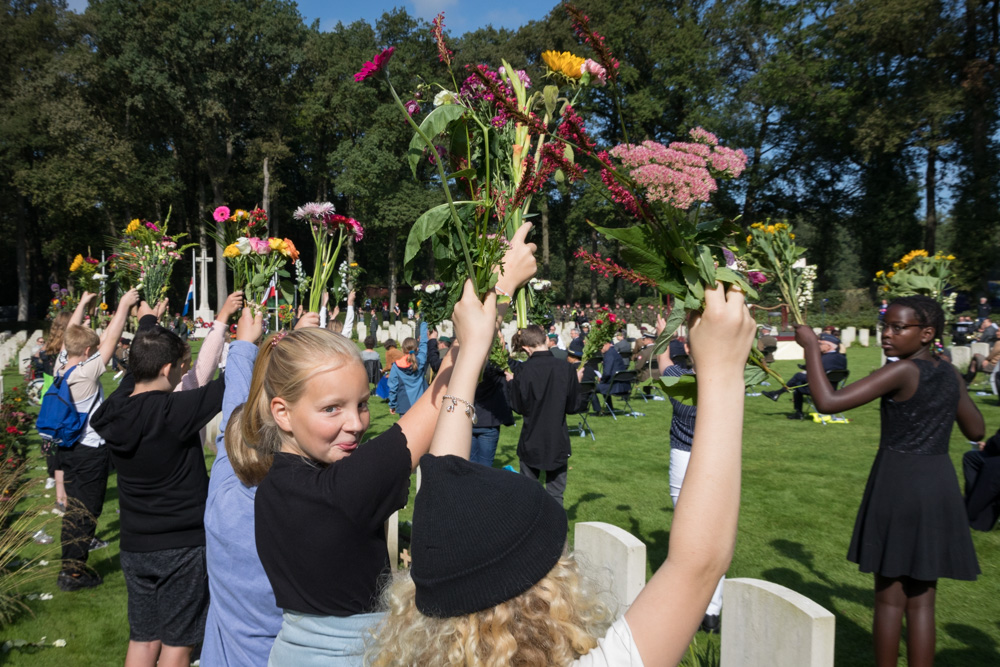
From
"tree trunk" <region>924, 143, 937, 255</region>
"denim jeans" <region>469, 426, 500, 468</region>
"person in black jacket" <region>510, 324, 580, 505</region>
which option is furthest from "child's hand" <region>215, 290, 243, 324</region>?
"tree trunk" <region>924, 143, 937, 255</region>

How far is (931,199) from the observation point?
33906 mm

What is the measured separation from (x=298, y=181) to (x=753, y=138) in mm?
34785

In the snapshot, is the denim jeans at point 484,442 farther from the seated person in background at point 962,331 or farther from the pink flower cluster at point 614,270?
the seated person in background at point 962,331

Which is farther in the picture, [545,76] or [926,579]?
[926,579]

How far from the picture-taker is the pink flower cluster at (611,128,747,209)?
1.34 metres

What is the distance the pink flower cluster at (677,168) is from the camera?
4.39ft

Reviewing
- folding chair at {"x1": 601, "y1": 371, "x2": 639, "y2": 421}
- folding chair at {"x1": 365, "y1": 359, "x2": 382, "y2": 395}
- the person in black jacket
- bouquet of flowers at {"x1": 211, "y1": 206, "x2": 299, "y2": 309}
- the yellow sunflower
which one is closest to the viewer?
the yellow sunflower

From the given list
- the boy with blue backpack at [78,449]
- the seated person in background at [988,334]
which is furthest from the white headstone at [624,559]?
the seated person in background at [988,334]

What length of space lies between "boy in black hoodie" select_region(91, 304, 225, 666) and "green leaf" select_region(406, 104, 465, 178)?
5.50 feet

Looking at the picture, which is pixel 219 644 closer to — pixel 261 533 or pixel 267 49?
pixel 261 533

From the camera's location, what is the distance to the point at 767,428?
38.6 ft

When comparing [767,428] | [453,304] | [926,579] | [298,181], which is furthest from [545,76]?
[298,181]

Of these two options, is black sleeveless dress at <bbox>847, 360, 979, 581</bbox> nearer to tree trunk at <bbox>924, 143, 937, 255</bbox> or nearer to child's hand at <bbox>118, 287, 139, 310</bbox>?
child's hand at <bbox>118, 287, 139, 310</bbox>

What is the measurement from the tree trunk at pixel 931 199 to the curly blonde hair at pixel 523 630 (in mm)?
37698
